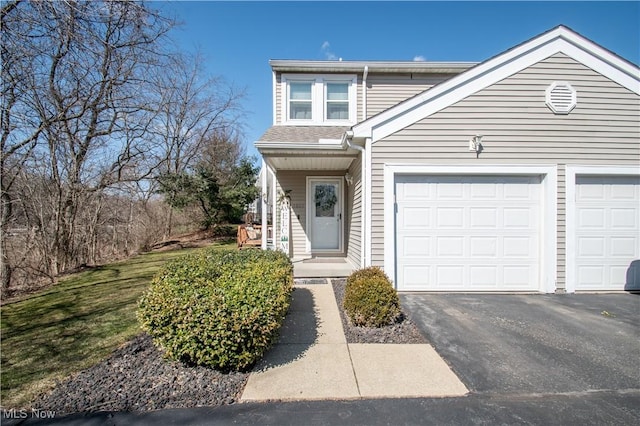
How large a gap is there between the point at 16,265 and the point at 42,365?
5.98m

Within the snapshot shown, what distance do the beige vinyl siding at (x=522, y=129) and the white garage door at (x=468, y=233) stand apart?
42 centimetres

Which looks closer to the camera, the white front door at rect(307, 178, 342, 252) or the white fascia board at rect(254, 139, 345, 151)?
the white fascia board at rect(254, 139, 345, 151)

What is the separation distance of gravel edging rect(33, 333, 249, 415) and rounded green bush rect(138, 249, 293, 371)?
141mm

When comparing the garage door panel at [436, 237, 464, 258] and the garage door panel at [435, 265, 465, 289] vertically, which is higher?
the garage door panel at [436, 237, 464, 258]

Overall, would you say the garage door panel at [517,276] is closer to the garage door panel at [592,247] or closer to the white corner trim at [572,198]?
the white corner trim at [572,198]

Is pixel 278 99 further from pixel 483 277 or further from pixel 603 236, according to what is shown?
pixel 603 236

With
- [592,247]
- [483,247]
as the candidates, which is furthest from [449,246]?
[592,247]

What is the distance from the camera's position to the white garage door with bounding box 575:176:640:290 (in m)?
5.88

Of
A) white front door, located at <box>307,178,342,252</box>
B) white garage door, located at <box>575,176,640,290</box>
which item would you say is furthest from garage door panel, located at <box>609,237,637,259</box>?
white front door, located at <box>307,178,342,252</box>

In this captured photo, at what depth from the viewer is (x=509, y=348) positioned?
3648mm

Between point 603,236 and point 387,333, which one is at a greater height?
point 603,236

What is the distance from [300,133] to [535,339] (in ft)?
21.1

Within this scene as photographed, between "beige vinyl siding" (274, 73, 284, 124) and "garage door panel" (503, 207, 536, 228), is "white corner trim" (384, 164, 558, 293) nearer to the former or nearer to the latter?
"garage door panel" (503, 207, 536, 228)

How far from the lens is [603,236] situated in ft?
19.3
